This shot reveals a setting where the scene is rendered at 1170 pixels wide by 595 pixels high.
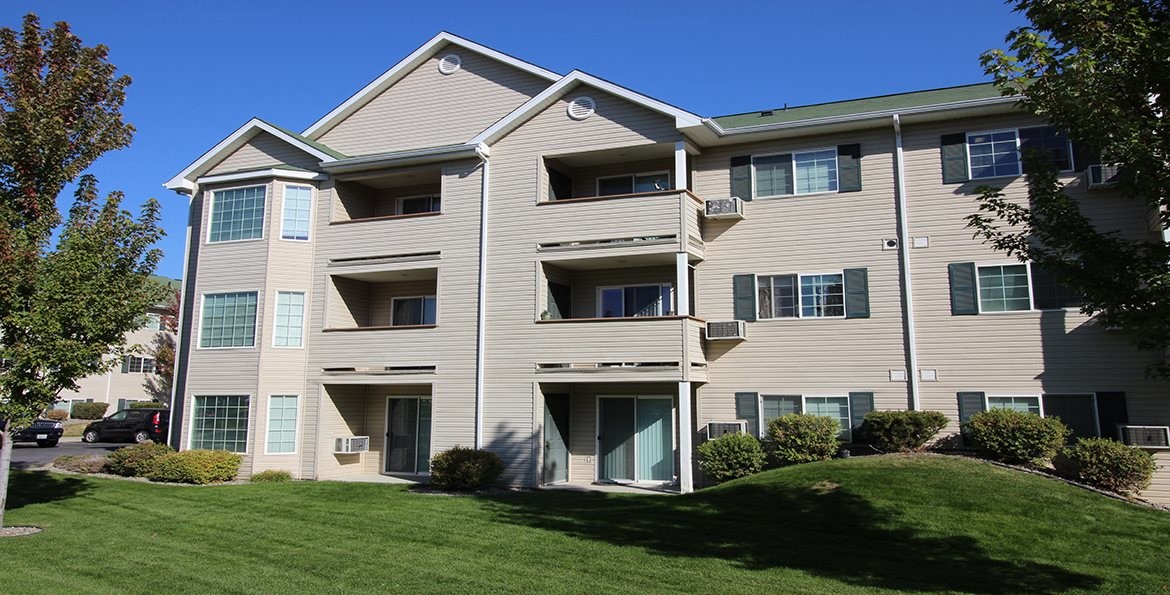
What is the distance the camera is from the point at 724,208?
67.1 ft

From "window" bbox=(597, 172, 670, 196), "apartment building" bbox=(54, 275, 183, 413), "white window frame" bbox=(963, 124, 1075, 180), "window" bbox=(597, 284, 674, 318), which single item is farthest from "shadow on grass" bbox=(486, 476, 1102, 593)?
"apartment building" bbox=(54, 275, 183, 413)

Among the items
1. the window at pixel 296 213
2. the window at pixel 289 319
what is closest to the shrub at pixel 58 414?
the window at pixel 289 319

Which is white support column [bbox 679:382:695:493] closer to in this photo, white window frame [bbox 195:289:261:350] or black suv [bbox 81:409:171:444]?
white window frame [bbox 195:289:261:350]

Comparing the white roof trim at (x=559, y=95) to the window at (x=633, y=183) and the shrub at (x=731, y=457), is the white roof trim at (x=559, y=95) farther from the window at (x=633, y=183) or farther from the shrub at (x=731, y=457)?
the shrub at (x=731, y=457)

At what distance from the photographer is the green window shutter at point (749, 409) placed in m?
19.8

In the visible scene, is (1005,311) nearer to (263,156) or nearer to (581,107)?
(581,107)

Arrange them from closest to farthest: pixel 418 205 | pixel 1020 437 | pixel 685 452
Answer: pixel 1020 437 < pixel 685 452 < pixel 418 205

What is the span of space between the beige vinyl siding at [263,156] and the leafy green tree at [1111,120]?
1946cm

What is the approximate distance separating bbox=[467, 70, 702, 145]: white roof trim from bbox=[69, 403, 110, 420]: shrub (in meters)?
36.9

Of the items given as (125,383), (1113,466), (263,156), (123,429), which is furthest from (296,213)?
(125,383)

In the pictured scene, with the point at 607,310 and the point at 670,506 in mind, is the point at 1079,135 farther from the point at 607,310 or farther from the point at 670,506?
the point at 607,310

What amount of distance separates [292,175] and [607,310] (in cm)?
981

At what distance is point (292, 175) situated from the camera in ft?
76.4

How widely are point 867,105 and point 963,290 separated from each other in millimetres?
5869
